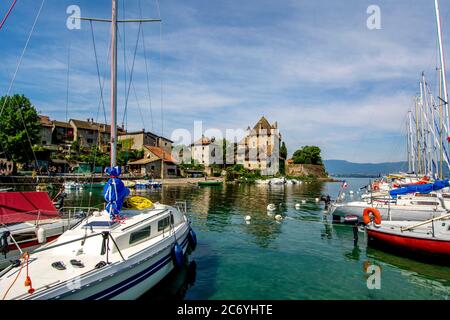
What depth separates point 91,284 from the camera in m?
8.82

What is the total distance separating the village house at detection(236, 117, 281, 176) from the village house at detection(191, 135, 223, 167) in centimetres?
1055

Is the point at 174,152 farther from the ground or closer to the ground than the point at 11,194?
farther from the ground

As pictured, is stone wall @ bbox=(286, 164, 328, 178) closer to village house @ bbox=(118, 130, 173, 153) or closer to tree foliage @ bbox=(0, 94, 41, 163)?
village house @ bbox=(118, 130, 173, 153)

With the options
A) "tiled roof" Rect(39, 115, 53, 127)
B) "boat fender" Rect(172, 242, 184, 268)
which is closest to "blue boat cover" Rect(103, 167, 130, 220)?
"boat fender" Rect(172, 242, 184, 268)

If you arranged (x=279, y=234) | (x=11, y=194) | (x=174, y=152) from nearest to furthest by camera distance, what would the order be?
(x=11, y=194)
(x=279, y=234)
(x=174, y=152)

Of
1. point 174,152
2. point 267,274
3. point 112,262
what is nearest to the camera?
point 112,262

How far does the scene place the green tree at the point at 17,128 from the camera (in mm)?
59344

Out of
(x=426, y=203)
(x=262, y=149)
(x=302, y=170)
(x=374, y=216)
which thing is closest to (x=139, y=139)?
(x=262, y=149)

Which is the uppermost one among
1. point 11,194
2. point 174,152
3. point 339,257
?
point 174,152

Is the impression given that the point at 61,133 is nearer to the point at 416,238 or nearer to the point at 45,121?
the point at 45,121

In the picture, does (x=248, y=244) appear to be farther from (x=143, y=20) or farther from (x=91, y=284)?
(x=143, y=20)
